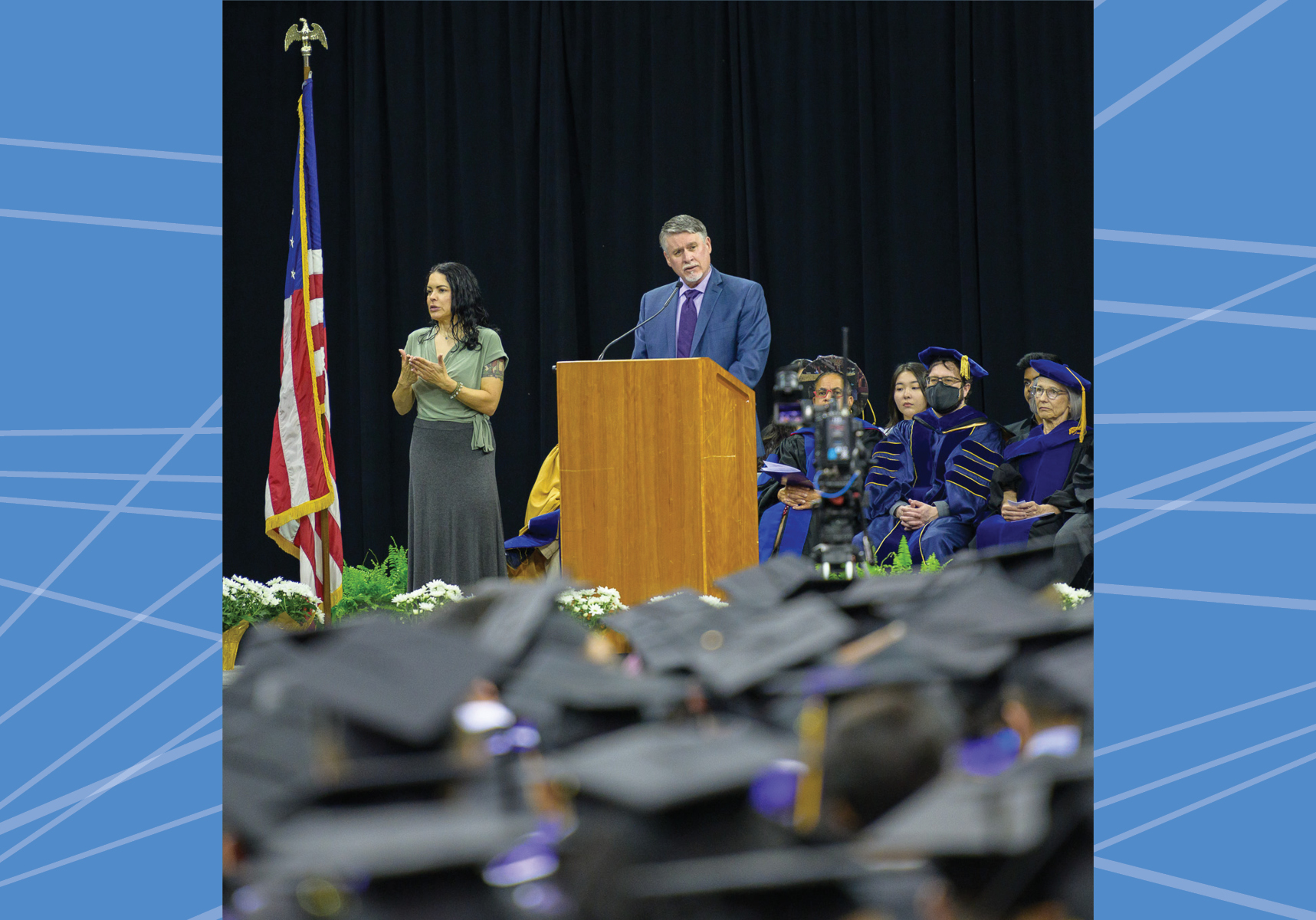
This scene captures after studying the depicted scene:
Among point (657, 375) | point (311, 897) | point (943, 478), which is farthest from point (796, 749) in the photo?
point (943, 478)

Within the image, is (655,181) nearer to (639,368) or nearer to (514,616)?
(639,368)

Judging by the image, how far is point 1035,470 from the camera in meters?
3.99

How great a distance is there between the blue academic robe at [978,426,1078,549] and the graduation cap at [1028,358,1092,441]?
3cm

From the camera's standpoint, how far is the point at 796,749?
53cm

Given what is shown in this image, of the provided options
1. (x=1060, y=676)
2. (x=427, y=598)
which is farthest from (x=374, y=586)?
(x=1060, y=676)

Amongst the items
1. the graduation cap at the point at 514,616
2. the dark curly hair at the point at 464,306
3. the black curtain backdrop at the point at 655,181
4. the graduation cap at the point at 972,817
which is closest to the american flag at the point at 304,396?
the dark curly hair at the point at 464,306

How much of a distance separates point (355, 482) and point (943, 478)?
3061 millimetres

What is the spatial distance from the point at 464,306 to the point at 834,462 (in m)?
2.75

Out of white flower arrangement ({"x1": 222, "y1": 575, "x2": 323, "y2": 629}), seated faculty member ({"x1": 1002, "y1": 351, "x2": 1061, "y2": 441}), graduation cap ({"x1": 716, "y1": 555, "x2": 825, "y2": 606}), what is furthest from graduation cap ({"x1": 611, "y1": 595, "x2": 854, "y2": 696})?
seated faculty member ({"x1": 1002, "y1": 351, "x2": 1061, "y2": 441})

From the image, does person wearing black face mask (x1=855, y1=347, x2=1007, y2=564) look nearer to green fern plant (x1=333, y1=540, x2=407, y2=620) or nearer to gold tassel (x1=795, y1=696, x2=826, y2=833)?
green fern plant (x1=333, y1=540, x2=407, y2=620)

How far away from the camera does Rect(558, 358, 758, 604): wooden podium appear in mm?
2701

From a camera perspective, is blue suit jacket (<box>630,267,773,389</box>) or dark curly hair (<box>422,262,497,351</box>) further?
dark curly hair (<box>422,262,497,351</box>)

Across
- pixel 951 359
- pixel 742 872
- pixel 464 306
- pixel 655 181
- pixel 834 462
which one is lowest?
pixel 742 872

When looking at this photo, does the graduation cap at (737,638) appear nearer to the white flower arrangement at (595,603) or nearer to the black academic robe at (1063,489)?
the white flower arrangement at (595,603)
